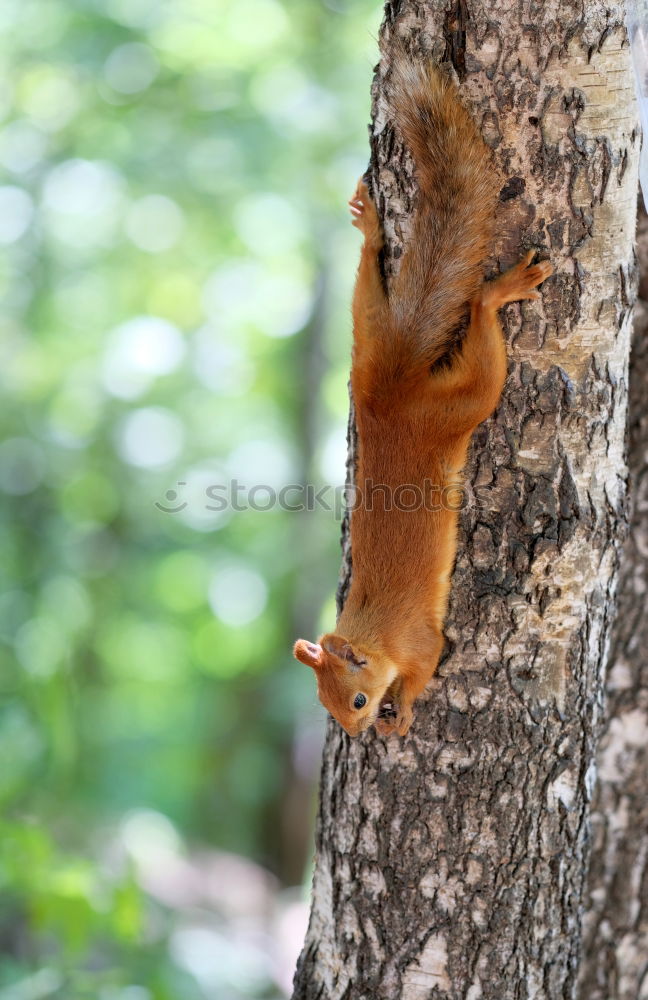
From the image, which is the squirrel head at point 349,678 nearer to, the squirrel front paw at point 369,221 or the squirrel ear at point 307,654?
the squirrel ear at point 307,654

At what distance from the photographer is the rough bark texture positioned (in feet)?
7.84

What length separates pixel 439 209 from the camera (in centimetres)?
165

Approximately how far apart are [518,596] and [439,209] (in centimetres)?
79

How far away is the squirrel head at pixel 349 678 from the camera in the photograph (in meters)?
1.80

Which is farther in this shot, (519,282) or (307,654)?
(307,654)

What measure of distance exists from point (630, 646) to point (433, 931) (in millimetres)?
1020

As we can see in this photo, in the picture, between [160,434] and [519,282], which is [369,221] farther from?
[160,434]

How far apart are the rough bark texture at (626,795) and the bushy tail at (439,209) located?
2.93 ft

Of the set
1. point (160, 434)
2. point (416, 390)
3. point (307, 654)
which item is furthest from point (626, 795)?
point (160, 434)

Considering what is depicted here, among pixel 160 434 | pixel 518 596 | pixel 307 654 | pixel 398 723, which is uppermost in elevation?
pixel 160 434

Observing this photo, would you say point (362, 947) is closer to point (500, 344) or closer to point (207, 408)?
point (500, 344)

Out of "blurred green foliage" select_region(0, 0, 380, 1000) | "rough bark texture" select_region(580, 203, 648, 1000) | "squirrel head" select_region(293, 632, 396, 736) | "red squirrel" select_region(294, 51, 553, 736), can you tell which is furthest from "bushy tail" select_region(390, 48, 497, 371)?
"blurred green foliage" select_region(0, 0, 380, 1000)

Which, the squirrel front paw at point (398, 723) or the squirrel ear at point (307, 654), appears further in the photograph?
the squirrel ear at point (307, 654)

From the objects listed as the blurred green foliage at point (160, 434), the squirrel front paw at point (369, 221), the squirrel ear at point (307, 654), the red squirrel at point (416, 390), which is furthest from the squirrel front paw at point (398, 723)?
the squirrel front paw at point (369, 221)
